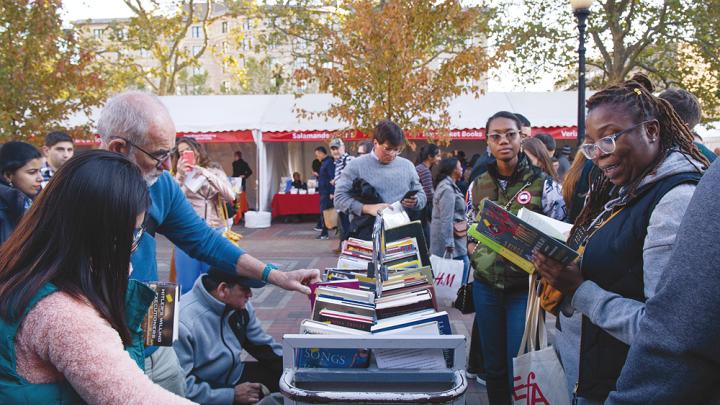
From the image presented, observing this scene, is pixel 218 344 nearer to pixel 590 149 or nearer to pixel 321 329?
pixel 321 329

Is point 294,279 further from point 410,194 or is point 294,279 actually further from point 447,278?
point 410,194

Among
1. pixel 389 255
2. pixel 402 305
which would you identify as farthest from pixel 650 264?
pixel 389 255

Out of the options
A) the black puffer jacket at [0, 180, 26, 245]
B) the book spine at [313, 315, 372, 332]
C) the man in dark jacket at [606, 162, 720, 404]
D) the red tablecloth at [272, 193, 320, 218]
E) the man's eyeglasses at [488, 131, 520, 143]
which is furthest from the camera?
the red tablecloth at [272, 193, 320, 218]

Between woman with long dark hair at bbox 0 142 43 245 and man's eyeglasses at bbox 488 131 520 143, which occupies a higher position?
man's eyeglasses at bbox 488 131 520 143

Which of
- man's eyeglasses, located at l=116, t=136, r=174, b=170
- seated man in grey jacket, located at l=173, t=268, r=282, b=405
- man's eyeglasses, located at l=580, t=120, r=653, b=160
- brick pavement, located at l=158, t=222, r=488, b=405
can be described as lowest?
brick pavement, located at l=158, t=222, r=488, b=405

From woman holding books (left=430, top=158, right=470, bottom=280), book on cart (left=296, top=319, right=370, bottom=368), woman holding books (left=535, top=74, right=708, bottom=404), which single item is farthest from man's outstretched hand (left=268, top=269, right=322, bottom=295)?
woman holding books (left=430, top=158, right=470, bottom=280)

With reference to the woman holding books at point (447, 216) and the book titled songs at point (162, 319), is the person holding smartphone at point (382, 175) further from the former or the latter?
the book titled songs at point (162, 319)

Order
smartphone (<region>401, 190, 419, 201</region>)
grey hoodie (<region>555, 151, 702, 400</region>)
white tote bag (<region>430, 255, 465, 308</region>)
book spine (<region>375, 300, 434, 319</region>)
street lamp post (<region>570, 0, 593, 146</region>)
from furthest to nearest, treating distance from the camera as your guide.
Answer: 1. street lamp post (<region>570, 0, 593, 146</region>)
2. smartphone (<region>401, 190, 419, 201</region>)
3. white tote bag (<region>430, 255, 465, 308</region>)
4. book spine (<region>375, 300, 434, 319</region>)
5. grey hoodie (<region>555, 151, 702, 400</region>)

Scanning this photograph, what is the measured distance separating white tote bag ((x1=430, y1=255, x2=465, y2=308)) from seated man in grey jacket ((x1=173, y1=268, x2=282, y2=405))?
1305mm

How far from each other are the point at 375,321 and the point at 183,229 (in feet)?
4.13

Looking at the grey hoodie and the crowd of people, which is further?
the grey hoodie

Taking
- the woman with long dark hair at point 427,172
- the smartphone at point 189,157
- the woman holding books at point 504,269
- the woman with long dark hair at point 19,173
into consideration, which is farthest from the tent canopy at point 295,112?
the woman holding books at point 504,269

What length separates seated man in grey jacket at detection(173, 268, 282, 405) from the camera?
9.30 feet

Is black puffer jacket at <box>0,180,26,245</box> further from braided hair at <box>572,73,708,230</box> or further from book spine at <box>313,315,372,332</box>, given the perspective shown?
braided hair at <box>572,73,708,230</box>
